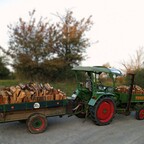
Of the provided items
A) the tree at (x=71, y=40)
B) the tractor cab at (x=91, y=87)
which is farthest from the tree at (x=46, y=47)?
the tractor cab at (x=91, y=87)

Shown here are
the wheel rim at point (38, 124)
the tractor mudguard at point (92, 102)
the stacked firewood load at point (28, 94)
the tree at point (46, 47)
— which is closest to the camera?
the stacked firewood load at point (28, 94)

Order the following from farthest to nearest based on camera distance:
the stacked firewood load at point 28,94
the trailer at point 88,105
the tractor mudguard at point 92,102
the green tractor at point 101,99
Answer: the green tractor at point 101,99, the tractor mudguard at point 92,102, the trailer at point 88,105, the stacked firewood load at point 28,94

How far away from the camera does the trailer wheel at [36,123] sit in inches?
251

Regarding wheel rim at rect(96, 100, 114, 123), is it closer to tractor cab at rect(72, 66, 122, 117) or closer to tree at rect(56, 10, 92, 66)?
tractor cab at rect(72, 66, 122, 117)

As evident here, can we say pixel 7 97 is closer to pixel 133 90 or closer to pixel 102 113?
pixel 102 113

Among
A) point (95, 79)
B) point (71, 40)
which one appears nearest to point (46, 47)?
point (71, 40)

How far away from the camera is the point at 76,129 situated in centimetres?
695

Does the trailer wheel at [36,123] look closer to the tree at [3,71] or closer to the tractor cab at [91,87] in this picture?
the tractor cab at [91,87]

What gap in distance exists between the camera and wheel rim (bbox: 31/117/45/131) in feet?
21.1

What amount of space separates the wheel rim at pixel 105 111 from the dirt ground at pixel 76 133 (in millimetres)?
276

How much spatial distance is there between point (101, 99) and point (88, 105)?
48 cm

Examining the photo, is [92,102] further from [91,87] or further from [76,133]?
[76,133]

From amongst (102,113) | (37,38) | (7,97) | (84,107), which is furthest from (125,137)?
(37,38)

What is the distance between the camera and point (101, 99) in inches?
292
